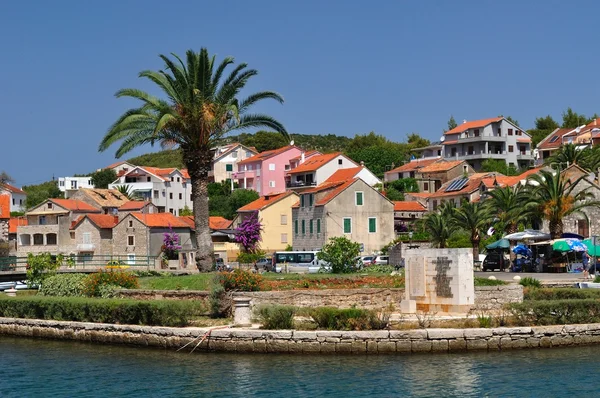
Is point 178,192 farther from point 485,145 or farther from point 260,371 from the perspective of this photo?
point 260,371

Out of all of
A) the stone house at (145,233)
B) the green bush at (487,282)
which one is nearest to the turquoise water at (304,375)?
the green bush at (487,282)

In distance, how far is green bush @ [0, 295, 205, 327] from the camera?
1190 inches

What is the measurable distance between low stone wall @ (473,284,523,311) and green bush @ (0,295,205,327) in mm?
10349

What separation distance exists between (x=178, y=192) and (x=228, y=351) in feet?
322

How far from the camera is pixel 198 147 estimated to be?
4056cm

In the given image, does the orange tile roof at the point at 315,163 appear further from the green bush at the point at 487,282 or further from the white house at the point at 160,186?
the green bush at the point at 487,282

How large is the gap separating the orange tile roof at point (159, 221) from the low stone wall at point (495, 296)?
181 feet

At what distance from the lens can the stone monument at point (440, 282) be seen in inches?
1212

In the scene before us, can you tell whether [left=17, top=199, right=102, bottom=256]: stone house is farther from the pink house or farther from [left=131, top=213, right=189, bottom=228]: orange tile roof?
the pink house

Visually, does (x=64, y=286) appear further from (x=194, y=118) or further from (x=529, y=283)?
(x=529, y=283)

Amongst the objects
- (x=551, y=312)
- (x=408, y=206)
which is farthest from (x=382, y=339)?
(x=408, y=206)

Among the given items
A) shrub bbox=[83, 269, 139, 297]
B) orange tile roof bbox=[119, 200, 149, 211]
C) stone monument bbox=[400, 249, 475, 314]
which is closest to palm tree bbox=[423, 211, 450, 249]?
shrub bbox=[83, 269, 139, 297]

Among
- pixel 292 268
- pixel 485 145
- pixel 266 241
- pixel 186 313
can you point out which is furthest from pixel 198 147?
pixel 485 145

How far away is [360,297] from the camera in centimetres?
3312
